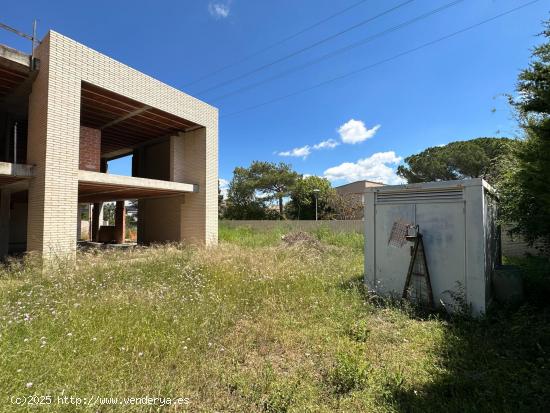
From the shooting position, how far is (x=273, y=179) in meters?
30.8

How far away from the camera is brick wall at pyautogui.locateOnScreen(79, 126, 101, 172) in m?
9.51

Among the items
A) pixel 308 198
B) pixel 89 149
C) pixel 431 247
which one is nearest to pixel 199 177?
pixel 89 149

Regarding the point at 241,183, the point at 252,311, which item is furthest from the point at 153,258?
the point at 241,183

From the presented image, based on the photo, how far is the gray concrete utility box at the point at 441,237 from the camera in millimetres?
4488

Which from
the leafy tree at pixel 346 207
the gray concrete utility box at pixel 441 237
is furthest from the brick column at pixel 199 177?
the leafy tree at pixel 346 207

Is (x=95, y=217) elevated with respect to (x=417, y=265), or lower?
elevated

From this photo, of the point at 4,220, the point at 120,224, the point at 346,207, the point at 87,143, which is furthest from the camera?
the point at 346,207

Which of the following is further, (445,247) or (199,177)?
(199,177)

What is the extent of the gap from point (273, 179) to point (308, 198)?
4.66m

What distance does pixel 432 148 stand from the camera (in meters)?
27.9

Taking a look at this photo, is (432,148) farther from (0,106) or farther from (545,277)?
(0,106)

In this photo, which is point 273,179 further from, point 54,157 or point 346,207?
point 54,157

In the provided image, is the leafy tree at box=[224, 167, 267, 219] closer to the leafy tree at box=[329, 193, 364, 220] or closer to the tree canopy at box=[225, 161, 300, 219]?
the tree canopy at box=[225, 161, 300, 219]

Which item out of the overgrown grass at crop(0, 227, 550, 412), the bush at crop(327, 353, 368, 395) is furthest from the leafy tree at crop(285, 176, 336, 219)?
the bush at crop(327, 353, 368, 395)
